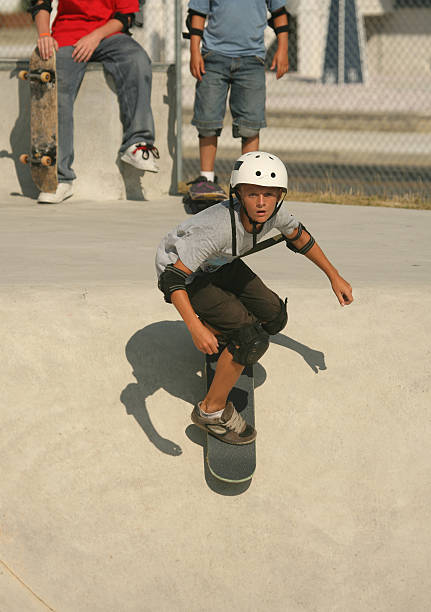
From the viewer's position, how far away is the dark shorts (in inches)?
150

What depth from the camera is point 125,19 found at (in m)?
7.09

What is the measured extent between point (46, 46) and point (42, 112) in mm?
569

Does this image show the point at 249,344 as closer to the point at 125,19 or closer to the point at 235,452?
the point at 235,452

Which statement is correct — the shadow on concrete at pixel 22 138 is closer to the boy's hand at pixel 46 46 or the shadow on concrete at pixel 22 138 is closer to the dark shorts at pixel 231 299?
the boy's hand at pixel 46 46

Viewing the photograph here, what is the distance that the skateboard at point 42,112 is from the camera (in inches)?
280

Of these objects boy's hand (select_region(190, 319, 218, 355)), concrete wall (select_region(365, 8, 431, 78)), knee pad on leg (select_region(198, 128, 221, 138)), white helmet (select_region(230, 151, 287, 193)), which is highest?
white helmet (select_region(230, 151, 287, 193))

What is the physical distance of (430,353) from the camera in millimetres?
4469

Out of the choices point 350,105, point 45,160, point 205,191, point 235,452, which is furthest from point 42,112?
point 350,105

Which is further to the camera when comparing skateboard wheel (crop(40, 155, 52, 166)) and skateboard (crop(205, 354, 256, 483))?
skateboard wheel (crop(40, 155, 52, 166))

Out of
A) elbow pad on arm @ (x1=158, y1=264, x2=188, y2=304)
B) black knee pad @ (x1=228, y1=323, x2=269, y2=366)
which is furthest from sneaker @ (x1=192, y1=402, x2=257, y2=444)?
elbow pad on arm @ (x1=158, y1=264, x2=188, y2=304)

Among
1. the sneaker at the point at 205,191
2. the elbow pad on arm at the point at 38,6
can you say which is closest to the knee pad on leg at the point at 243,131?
the sneaker at the point at 205,191

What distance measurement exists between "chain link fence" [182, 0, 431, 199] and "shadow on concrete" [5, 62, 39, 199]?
3.18 meters

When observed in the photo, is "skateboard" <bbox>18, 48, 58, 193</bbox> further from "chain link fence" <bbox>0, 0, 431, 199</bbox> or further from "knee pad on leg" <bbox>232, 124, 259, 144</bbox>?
"knee pad on leg" <bbox>232, 124, 259, 144</bbox>

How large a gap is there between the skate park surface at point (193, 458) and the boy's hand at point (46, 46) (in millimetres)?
2727
